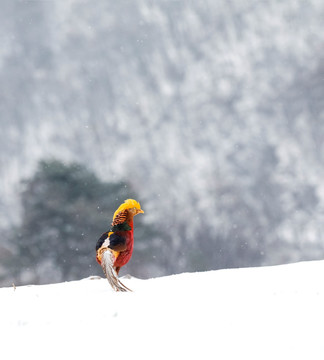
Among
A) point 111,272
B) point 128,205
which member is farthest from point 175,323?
point 128,205

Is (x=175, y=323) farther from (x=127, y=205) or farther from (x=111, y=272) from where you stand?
(x=127, y=205)

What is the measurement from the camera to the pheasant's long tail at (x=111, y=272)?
7.23 metres

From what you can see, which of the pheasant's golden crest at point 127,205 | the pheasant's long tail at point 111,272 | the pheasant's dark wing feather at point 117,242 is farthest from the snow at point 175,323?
the pheasant's golden crest at point 127,205

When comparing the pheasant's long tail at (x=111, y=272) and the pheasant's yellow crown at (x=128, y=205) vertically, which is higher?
the pheasant's yellow crown at (x=128, y=205)

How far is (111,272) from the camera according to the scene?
7.26 meters

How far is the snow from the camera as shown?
3.86 meters

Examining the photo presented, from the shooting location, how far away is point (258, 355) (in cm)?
377

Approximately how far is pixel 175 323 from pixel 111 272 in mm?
2798

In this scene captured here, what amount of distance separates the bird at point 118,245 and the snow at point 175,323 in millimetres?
493

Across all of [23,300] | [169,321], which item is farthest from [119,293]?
[169,321]

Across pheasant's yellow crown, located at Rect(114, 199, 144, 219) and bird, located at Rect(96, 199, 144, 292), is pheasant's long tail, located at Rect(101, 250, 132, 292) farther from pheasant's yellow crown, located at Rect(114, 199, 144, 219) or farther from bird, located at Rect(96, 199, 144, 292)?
pheasant's yellow crown, located at Rect(114, 199, 144, 219)

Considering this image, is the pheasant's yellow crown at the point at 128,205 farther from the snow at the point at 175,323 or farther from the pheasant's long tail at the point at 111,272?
the snow at the point at 175,323

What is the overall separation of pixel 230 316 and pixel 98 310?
1.64m

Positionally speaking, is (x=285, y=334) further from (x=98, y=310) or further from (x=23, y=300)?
(x=23, y=300)
